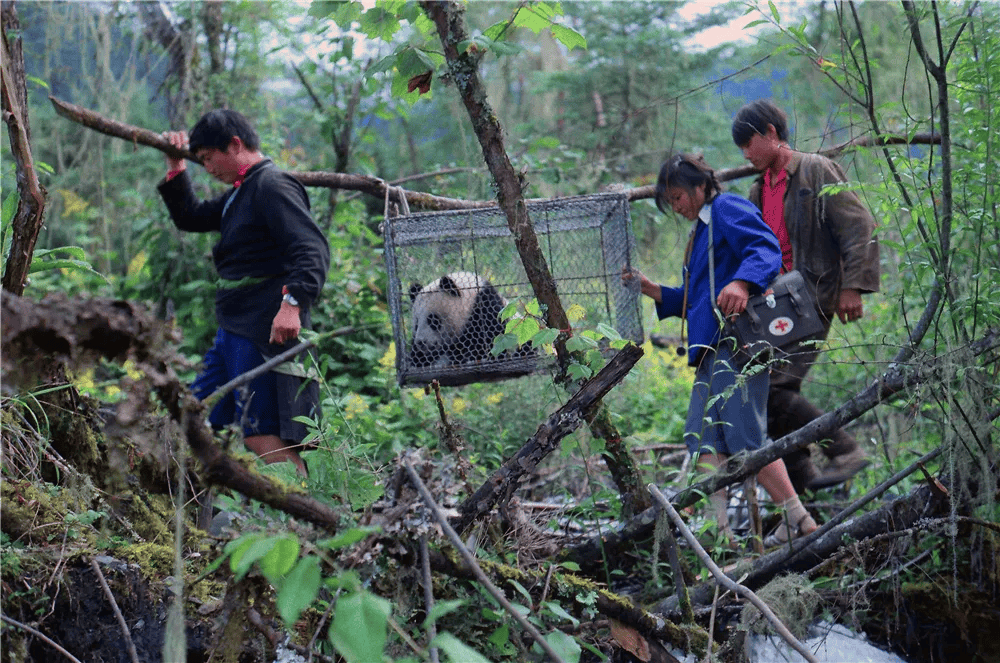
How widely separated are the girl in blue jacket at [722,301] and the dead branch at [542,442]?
0.92m

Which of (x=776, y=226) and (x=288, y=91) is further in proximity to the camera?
(x=288, y=91)

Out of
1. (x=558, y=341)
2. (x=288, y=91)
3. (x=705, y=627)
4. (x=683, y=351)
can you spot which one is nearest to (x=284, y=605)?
(x=558, y=341)

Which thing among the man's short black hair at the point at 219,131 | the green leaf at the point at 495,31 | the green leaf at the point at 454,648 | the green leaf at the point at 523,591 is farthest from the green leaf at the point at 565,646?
the man's short black hair at the point at 219,131

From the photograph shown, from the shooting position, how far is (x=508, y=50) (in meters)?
2.58

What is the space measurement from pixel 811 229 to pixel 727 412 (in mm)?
883

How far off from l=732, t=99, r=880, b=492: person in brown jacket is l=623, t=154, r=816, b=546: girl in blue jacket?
28 cm

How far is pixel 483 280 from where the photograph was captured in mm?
3441

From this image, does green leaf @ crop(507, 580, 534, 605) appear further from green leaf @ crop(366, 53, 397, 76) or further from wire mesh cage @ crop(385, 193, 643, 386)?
green leaf @ crop(366, 53, 397, 76)

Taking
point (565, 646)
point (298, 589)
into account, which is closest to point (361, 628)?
point (298, 589)

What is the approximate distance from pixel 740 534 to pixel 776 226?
4.11 feet

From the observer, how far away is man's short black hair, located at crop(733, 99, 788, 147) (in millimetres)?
3615

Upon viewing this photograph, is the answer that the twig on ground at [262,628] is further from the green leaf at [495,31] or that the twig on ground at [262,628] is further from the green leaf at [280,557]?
the green leaf at [495,31]

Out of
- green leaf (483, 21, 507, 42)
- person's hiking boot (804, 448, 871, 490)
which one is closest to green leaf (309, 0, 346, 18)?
green leaf (483, 21, 507, 42)

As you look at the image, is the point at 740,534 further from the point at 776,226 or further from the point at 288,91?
the point at 288,91
